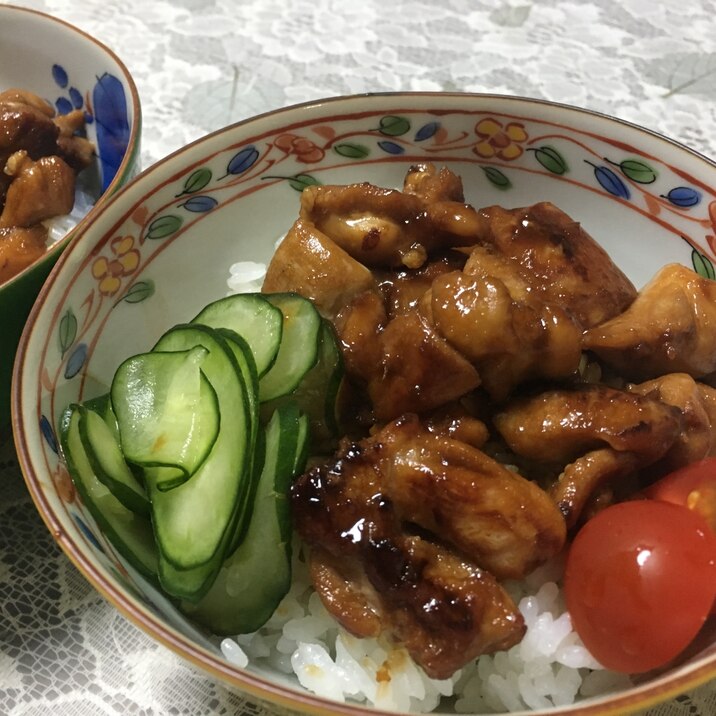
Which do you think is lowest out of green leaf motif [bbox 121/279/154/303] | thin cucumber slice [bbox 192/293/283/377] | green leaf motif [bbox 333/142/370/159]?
green leaf motif [bbox 121/279/154/303]

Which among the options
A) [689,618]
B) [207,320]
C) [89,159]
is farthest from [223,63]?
[689,618]

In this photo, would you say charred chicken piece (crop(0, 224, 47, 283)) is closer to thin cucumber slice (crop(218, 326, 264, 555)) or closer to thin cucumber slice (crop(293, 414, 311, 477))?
thin cucumber slice (crop(218, 326, 264, 555))

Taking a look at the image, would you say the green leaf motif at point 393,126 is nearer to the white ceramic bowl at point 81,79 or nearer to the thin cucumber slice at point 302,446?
the white ceramic bowl at point 81,79

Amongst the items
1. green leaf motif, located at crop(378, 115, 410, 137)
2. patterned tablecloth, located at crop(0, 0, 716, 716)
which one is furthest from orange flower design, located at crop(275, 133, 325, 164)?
patterned tablecloth, located at crop(0, 0, 716, 716)

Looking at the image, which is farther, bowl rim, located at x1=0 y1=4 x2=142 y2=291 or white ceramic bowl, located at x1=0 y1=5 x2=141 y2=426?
white ceramic bowl, located at x1=0 y1=5 x2=141 y2=426

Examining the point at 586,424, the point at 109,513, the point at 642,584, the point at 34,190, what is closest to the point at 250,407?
the point at 109,513

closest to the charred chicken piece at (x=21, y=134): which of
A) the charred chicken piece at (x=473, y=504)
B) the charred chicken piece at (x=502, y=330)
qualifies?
the charred chicken piece at (x=502, y=330)
